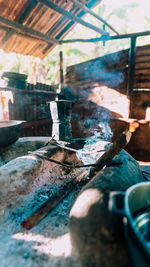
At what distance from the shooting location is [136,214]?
170 centimetres

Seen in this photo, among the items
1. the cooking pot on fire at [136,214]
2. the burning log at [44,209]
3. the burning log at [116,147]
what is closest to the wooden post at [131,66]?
the burning log at [116,147]

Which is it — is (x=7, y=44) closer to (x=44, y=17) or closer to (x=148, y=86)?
(x=44, y=17)

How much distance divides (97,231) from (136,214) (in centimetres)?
58

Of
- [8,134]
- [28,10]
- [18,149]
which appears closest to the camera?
[8,134]

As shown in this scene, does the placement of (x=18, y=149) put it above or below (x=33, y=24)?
below

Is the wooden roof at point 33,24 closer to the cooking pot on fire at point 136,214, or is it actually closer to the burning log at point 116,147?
the burning log at point 116,147

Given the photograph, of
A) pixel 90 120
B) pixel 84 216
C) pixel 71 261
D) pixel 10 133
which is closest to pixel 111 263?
pixel 84 216

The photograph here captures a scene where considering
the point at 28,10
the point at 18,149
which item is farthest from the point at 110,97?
the point at 18,149

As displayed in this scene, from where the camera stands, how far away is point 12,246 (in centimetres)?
187

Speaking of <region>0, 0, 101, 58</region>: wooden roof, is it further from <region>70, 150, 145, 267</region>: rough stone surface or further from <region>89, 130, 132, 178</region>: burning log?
<region>70, 150, 145, 267</region>: rough stone surface

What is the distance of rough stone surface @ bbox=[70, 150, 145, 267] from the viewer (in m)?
1.31

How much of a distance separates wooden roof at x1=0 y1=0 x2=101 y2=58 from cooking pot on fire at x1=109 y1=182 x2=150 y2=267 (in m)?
5.32

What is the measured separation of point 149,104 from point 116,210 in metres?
5.53

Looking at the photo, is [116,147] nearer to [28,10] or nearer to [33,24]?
[28,10]
